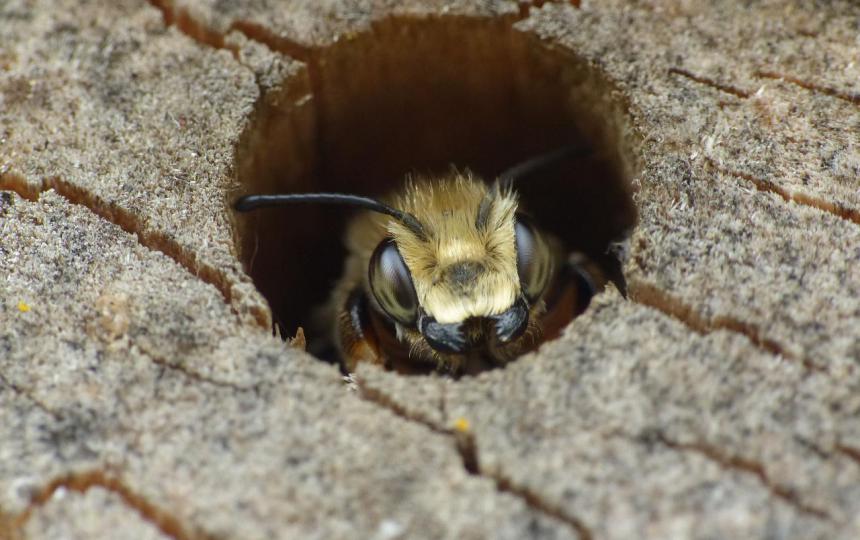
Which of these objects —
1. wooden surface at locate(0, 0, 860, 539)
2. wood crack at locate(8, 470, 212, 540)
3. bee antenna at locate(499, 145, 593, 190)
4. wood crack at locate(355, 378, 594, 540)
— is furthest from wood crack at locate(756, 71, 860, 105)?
wood crack at locate(8, 470, 212, 540)

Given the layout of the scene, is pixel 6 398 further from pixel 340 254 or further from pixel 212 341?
pixel 340 254

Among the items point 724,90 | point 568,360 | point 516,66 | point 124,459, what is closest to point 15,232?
point 124,459

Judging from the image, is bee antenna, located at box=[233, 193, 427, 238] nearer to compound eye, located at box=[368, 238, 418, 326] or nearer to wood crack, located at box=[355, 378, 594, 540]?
compound eye, located at box=[368, 238, 418, 326]

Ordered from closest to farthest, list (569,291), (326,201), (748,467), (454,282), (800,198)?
(748,467) < (800,198) < (454,282) < (326,201) < (569,291)

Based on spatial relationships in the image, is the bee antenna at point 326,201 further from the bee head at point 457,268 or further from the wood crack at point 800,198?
the wood crack at point 800,198

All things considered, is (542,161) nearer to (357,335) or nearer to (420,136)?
(420,136)

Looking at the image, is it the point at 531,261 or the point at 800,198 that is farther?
the point at 531,261

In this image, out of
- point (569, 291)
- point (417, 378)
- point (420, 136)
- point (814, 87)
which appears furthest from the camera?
point (420, 136)

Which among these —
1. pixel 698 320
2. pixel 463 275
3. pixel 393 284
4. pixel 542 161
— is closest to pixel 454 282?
pixel 463 275
